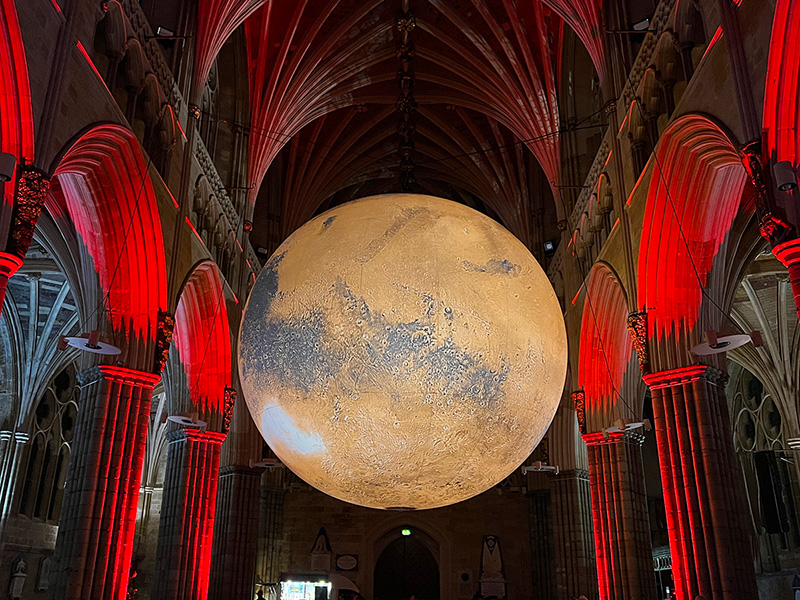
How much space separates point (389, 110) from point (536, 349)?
1872cm

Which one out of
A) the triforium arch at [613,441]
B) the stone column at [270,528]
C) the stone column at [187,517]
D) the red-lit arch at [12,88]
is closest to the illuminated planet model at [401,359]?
the red-lit arch at [12,88]

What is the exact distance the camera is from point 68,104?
8469mm

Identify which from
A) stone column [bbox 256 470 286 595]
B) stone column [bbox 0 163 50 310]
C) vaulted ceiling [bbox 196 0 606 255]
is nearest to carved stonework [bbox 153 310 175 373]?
stone column [bbox 0 163 50 310]

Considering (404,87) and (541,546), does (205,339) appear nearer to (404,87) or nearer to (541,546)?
(404,87)

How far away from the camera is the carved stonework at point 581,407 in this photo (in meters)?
14.7

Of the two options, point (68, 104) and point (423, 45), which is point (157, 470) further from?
point (68, 104)

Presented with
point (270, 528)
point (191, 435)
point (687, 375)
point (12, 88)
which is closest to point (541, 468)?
point (687, 375)

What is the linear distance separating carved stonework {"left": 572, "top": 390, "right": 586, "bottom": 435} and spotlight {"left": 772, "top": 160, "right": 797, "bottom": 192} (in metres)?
8.94

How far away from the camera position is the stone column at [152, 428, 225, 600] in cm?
1320

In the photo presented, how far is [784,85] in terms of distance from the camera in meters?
7.02

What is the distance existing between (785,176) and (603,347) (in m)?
8.05

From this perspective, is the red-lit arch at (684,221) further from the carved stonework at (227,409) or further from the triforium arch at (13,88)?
the carved stonework at (227,409)

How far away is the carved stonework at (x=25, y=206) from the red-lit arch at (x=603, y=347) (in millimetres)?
9546

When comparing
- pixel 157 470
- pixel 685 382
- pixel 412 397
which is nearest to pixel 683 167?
pixel 685 382
